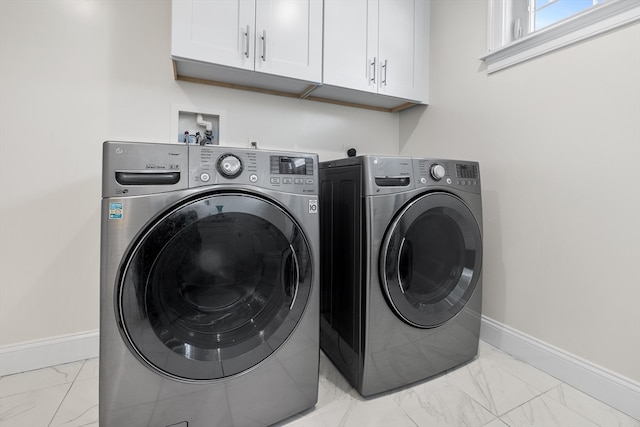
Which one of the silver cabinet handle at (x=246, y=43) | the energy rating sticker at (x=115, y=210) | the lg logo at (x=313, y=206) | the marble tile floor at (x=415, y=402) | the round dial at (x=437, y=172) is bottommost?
the marble tile floor at (x=415, y=402)

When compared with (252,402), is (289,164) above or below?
above

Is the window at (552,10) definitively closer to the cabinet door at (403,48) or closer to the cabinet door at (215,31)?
the cabinet door at (403,48)

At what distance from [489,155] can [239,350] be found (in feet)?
5.30

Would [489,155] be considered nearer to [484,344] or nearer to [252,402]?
[484,344]

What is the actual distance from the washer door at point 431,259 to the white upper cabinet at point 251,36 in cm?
97

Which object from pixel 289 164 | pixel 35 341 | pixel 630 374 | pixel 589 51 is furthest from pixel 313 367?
pixel 589 51

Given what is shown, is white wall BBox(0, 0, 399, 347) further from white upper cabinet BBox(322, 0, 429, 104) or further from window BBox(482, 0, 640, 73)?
window BBox(482, 0, 640, 73)

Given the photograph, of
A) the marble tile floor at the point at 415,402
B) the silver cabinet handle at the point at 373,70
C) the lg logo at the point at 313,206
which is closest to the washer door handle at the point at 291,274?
the lg logo at the point at 313,206

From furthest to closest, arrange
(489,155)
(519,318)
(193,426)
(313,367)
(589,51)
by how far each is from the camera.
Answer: (489,155), (519,318), (589,51), (313,367), (193,426)

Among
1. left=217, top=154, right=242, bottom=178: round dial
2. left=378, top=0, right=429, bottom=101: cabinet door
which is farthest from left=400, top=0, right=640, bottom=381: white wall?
left=217, top=154, right=242, bottom=178: round dial

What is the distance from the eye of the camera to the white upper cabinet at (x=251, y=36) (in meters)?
1.36

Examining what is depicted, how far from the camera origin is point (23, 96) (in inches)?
53.6

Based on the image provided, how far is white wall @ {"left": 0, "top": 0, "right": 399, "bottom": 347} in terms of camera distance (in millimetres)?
1356

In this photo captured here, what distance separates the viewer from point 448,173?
1328 millimetres
